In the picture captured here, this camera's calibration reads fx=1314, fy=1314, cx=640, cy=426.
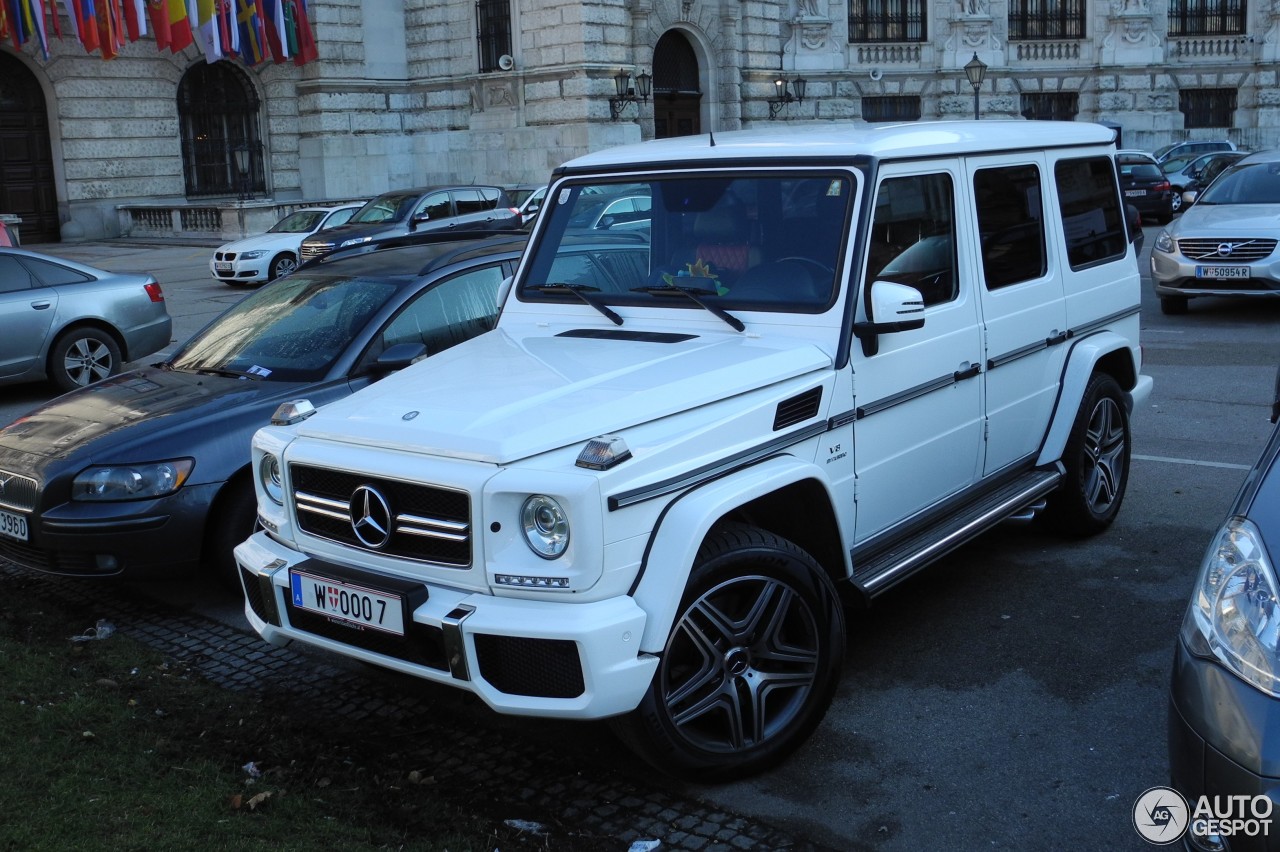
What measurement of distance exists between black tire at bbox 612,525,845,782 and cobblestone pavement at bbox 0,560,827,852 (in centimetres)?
21

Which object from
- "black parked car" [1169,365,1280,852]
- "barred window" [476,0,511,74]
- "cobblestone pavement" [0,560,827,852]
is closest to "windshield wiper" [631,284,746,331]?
"cobblestone pavement" [0,560,827,852]

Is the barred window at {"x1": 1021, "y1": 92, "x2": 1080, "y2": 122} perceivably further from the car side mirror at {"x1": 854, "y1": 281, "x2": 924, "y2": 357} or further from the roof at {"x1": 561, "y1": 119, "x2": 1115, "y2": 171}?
the car side mirror at {"x1": 854, "y1": 281, "x2": 924, "y2": 357}

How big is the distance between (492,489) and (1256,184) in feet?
47.0

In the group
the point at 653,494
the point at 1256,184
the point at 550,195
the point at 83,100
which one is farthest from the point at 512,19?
the point at 653,494

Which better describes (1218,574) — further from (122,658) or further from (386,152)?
(386,152)

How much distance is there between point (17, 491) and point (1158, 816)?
5.17 meters

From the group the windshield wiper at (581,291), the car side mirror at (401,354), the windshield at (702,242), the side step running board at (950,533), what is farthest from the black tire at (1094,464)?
the car side mirror at (401,354)

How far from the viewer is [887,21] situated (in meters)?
43.2

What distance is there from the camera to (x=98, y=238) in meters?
33.3

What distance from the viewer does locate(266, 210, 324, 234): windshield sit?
79.3 feet

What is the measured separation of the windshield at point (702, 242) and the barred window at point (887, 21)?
130 ft

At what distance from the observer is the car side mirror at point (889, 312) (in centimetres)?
485

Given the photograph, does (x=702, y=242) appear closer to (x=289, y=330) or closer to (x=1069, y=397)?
(x=1069, y=397)

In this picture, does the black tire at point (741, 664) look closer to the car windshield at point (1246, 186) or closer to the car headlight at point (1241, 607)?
the car headlight at point (1241, 607)
